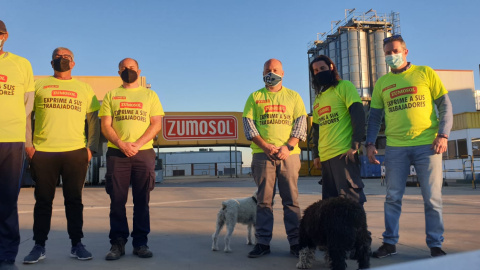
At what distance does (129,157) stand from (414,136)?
110 inches

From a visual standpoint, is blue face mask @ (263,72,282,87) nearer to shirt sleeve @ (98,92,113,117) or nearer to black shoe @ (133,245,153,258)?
shirt sleeve @ (98,92,113,117)

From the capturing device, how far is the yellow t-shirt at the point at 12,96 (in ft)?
9.95

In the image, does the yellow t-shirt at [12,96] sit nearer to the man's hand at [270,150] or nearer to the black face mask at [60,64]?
the black face mask at [60,64]

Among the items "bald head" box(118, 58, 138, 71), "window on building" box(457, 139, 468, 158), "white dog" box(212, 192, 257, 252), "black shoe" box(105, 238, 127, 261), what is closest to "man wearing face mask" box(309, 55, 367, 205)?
"white dog" box(212, 192, 257, 252)

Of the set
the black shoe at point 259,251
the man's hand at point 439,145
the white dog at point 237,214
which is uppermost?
the man's hand at point 439,145

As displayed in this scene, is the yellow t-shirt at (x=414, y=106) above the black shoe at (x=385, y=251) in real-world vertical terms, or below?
above

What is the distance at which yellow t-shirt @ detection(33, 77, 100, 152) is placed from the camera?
360cm

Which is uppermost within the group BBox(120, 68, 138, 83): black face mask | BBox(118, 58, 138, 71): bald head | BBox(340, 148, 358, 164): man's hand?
BBox(118, 58, 138, 71): bald head

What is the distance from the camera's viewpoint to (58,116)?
143 inches

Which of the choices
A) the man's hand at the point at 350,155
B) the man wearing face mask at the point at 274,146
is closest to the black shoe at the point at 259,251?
the man wearing face mask at the point at 274,146

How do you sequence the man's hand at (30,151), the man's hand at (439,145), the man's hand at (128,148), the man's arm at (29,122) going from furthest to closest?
the man's hand at (128,148) < the man's hand at (30,151) < the man's hand at (439,145) < the man's arm at (29,122)

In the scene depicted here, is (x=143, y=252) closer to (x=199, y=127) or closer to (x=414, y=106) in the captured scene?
(x=414, y=106)

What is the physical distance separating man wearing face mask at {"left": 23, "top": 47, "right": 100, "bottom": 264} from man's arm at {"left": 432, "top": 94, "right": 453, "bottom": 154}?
3365 millimetres

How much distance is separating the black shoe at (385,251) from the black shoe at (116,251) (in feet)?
7.95
